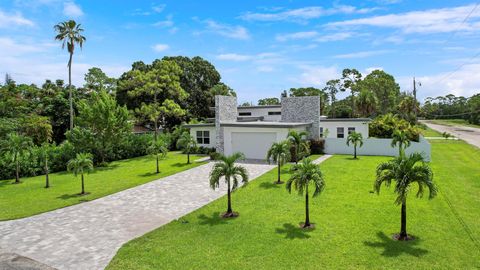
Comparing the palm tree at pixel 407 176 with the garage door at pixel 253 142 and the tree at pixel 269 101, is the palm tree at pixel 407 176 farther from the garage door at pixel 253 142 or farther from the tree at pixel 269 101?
the tree at pixel 269 101

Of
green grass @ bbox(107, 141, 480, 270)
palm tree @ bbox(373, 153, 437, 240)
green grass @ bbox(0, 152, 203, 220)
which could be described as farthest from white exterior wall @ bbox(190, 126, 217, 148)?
palm tree @ bbox(373, 153, 437, 240)

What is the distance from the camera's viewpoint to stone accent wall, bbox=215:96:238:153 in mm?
28234

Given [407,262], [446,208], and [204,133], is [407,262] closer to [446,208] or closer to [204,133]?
[446,208]

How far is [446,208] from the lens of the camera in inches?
538

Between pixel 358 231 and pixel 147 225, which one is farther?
pixel 147 225

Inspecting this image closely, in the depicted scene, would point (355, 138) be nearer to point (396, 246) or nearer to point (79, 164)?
point (396, 246)

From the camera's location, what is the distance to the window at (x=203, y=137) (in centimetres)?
3167

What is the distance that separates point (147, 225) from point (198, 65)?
3887 cm

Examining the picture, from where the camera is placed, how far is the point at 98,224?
12664 mm

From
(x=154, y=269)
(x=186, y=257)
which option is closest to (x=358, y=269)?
(x=186, y=257)

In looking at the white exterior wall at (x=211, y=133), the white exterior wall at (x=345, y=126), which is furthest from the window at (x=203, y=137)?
the white exterior wall at (x=345, y=126)

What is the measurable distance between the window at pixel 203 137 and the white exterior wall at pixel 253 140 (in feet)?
13.5

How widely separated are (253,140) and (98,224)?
1628 cm

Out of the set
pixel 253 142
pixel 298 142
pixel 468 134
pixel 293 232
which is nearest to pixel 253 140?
pixel 253 142
